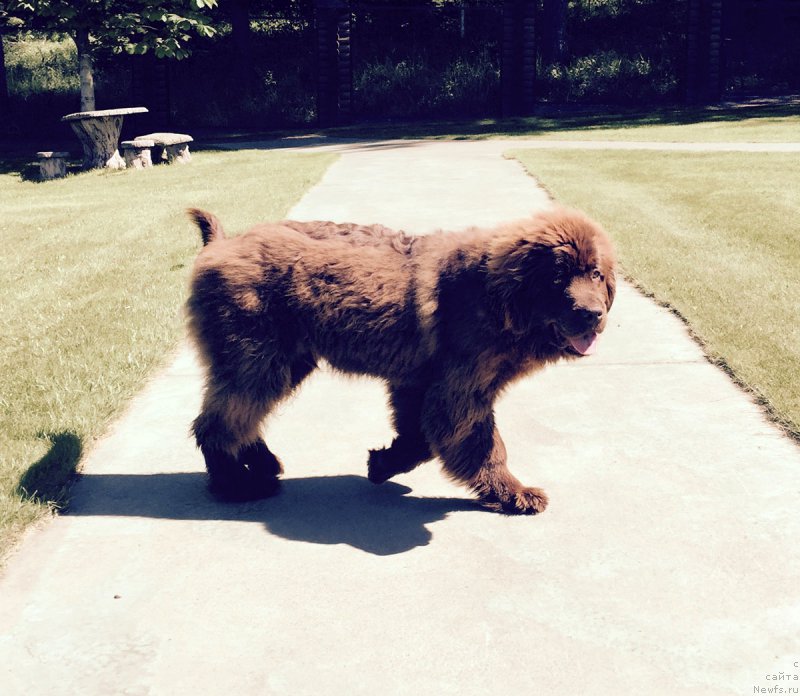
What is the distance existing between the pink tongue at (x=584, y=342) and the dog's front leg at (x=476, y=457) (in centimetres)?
51

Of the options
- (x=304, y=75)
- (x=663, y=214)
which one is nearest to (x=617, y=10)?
(x=304, y=75)

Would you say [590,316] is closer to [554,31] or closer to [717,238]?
[717,238]

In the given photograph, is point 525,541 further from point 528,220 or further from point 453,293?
point 528,220

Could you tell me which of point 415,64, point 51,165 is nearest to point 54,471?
point 51,165

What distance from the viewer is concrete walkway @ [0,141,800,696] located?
121 inches

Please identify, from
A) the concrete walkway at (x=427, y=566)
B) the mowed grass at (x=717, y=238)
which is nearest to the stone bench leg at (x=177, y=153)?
the mowed grass at (x=717, y=238)

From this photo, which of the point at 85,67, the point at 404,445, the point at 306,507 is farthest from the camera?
the point at 85,67

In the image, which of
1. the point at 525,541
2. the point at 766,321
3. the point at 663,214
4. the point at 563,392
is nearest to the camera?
the point at 525,541

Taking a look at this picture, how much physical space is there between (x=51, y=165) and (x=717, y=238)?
12661 mm

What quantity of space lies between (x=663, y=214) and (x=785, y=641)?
340 inches

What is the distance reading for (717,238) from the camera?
9.73 metres

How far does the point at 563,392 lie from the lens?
5699mm

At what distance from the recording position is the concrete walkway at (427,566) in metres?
3.08

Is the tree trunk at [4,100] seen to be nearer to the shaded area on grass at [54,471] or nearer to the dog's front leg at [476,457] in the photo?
the shaded area on grass at [54,471]
